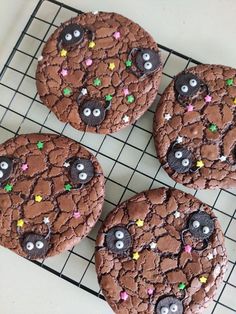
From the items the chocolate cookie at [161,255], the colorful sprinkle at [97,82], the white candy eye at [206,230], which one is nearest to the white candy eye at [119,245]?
the chocolate cookie at [161,255]

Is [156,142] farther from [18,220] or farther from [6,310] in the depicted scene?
[6,310]

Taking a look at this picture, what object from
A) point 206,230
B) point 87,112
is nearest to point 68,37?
point 87,112

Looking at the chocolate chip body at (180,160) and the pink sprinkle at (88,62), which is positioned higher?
the pink sprinkle at (88,62)

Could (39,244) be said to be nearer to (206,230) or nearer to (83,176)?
(83,176)

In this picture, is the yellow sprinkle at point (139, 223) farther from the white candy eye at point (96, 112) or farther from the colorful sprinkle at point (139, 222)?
the white candy eye at point (96, 112)

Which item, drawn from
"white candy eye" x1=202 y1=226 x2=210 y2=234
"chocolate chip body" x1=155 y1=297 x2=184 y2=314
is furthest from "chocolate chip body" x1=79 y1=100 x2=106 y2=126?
"chocolate chip body" x1=155 y1=297 x2=184 y2=314

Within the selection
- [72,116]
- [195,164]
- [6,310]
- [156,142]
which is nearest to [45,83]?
[72,116]
